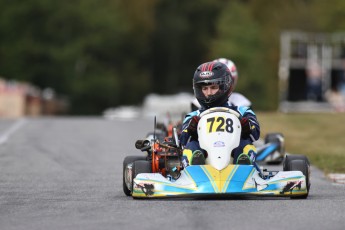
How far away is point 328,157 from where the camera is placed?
19.8 m

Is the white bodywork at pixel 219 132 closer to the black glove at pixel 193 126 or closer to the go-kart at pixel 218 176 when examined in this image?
the go-kart at pixel 218 176

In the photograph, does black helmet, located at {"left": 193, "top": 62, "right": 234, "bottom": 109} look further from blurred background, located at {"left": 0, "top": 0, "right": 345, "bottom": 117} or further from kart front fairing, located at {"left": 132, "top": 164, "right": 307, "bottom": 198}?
blurred background, located at {"left": 0, "top": 0, "right": 345, "bottom": 117}

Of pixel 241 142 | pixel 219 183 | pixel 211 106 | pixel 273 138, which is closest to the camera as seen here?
pixel 219 183

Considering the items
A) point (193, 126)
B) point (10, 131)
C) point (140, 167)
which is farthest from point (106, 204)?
point (10, 131)

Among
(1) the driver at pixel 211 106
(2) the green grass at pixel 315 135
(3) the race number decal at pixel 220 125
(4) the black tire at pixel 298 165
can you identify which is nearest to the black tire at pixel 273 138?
(2) the green grass at pixel 315 135

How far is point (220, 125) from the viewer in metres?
12.7

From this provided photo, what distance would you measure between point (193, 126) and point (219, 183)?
4.05 ft

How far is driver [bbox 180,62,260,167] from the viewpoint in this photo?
42.2ft

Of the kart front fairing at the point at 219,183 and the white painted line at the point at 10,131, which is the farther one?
the white painted line at the point at 10,131

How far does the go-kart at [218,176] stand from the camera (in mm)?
12055

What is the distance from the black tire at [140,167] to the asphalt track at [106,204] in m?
0.31

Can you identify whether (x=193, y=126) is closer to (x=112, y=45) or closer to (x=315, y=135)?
(x=315, y=135)

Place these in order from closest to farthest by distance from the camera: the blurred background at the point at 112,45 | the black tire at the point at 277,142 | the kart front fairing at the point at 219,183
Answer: the kart front fairing at the point at 219,183
the black tire at the point at 277,142
the blurred background at the point at 112,45

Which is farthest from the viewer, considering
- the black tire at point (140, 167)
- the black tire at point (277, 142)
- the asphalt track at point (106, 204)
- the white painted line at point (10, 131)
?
the white painted line at point (10, 131)
